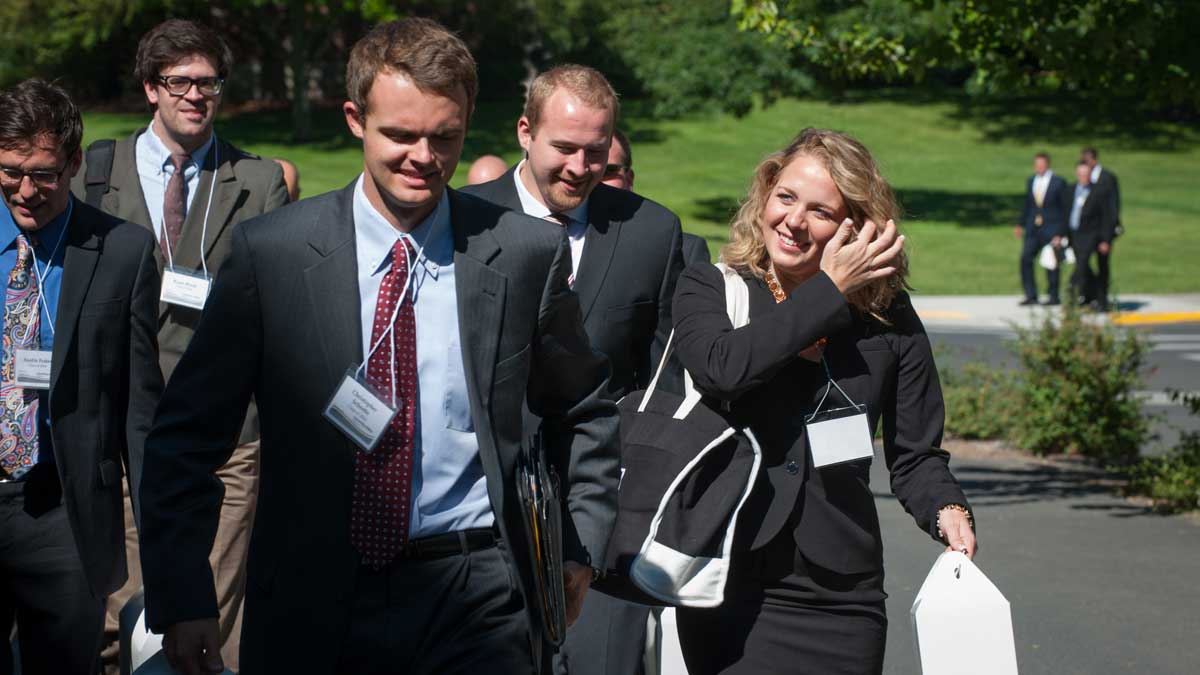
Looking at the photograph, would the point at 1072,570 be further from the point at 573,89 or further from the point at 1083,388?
the point at 573,89

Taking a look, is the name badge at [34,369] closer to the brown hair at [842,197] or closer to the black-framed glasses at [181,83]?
the black-framed glasses at [181,83]

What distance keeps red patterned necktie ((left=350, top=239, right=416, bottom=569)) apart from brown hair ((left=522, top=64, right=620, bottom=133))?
82.0 inches

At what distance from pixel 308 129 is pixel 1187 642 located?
129ft

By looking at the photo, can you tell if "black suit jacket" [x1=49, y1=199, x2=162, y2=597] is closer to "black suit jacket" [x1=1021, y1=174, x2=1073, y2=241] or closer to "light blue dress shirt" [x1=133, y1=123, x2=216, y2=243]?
"light blue dress shirt" [x1=133, y1=123, x2=216, y2=243]

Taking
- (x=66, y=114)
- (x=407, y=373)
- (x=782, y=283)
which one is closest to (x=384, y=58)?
(x=407, y=373)

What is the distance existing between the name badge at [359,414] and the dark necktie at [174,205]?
2.81 m

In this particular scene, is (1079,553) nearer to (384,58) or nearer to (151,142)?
(151,142)

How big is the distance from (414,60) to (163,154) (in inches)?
114

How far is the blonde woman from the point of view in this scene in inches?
146

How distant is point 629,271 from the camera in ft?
16.1

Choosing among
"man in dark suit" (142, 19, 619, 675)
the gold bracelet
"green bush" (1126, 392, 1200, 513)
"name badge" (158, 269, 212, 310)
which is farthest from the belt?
"green bush" (1126, 392, 1200, 513)

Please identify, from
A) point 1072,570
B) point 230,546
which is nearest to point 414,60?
point 230,546

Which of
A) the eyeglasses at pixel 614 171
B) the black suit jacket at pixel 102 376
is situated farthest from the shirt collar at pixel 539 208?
the black suit jacket at pixel 102 376

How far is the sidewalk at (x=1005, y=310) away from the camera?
68.7ft
